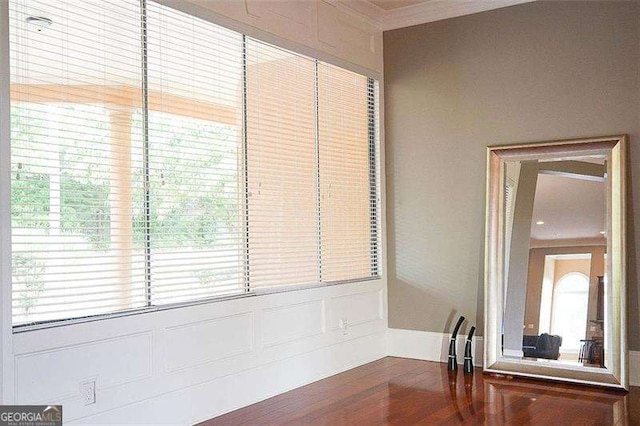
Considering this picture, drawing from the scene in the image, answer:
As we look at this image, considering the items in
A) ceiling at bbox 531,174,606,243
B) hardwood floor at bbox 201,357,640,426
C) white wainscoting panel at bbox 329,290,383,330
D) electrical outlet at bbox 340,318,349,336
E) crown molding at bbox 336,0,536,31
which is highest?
crown molding at bbox 336,0,536,31

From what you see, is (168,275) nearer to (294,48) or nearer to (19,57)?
(19,57)

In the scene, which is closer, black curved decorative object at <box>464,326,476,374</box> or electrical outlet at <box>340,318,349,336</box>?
black curved decorative object at <box>464,326,476,374</box>

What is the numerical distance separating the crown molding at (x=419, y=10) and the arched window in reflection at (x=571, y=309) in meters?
2.15

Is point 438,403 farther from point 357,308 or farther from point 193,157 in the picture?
point 193,157

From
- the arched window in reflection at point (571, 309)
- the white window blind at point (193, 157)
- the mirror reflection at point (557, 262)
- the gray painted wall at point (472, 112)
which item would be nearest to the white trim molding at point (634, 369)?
the gray painted wall at point (472, 112)

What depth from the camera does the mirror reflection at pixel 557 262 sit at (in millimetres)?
4633

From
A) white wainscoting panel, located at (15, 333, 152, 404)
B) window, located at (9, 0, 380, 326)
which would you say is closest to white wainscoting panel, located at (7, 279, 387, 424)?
white wainscoting panel, located at (15, 333, 152, 404)

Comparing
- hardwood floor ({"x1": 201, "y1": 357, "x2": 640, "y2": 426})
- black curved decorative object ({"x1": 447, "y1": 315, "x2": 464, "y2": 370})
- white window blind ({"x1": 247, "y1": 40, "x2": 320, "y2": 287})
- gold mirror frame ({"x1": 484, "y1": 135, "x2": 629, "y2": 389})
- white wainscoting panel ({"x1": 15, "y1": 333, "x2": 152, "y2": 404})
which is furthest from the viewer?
black curved decorative object ({"x1": 447, "y1": 315, "x2": 464, "y2": 370})

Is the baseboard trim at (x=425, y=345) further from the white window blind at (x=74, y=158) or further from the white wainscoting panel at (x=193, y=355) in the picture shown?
the white window blind at (x=74, y=158)

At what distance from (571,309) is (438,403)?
129 cm

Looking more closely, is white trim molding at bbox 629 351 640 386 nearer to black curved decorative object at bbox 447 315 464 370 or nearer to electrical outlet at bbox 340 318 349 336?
black curved decorative object at bbox 447 315 464 370

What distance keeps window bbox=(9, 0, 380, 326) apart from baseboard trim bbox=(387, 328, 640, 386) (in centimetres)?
96

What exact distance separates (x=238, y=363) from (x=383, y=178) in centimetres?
224

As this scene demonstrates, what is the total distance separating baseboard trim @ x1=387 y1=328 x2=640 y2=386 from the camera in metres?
5.19
